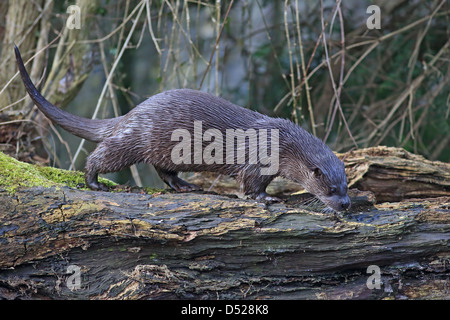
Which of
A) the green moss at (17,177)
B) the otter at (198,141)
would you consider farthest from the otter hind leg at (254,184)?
the green moss at (17,177)

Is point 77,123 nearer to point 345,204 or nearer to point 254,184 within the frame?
point 254,184

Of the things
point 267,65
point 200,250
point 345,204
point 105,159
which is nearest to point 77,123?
point 105,159

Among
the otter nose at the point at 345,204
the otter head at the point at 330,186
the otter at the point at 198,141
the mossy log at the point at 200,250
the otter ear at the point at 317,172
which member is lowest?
the mossy log at the point at 200,250

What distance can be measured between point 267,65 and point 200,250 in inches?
152

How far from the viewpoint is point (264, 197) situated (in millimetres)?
3410

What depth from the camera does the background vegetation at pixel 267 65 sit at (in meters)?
4.60

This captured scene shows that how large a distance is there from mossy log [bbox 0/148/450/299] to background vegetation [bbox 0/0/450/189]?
1.58 m

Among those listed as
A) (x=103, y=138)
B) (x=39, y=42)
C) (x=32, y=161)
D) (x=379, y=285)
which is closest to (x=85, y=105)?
(x=39, y=42)

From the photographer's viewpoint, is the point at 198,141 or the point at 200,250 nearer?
the point at 200,250

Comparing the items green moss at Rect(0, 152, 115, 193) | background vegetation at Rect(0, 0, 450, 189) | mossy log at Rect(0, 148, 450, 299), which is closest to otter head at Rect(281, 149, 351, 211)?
mossy log at Rect(0, 148, 450, 299)

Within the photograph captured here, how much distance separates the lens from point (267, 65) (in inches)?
244

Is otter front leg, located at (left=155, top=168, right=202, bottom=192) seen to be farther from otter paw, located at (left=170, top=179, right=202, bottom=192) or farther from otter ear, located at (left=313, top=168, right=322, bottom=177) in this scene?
otter ear, located at (left=313, top=168, right=322, bottom=177)

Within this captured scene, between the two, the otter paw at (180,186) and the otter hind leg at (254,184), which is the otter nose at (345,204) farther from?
the otter paw at (180,186)

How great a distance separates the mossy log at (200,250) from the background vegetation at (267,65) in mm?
1579
